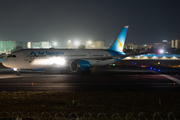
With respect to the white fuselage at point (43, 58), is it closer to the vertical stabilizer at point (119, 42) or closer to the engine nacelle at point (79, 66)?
the engine nacelle at point (79, 66)

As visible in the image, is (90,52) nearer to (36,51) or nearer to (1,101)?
(36,51)

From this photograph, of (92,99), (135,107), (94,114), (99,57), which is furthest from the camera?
(99,57)

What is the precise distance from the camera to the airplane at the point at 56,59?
3469cm

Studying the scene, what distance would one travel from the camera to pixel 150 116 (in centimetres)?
1145

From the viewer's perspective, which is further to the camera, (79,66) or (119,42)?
(119,42)

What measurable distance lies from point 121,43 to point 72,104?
30.0 metres

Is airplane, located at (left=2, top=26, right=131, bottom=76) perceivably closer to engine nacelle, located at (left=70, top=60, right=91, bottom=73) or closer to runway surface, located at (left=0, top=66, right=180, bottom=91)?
engine nacelle, located at (left=70, top=60, right=91, bottom=73)

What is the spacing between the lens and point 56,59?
121 ft

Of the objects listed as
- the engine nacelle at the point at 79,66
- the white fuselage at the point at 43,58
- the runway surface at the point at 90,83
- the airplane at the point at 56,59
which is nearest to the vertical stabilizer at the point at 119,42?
the airplane at the point at 56,59

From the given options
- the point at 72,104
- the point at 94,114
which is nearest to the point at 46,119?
the point at 94,114

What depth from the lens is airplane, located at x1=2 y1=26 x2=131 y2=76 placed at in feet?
114

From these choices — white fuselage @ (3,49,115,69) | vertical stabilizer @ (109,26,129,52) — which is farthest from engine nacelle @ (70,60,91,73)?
vertical stabilizer @ (109,26,129,52)

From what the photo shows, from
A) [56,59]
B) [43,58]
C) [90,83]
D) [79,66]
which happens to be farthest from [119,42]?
Result: [90,83]

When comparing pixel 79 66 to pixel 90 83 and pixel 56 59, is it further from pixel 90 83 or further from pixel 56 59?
pixel 90 83
